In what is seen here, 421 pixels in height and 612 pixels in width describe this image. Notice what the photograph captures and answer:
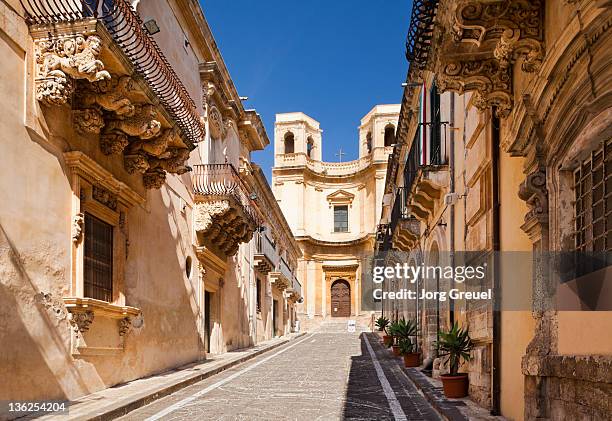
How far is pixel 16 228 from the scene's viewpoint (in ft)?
23.5

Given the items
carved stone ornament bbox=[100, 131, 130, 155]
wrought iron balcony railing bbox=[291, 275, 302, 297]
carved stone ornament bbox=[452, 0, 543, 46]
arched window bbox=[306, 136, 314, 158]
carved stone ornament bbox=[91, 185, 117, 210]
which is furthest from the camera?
arched window bbox=[306, 136, 314, 158]

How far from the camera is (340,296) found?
49719 mm

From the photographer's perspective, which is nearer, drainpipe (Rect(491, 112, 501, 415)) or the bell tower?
drainpipe (Rect(491, 112, 501, 415))

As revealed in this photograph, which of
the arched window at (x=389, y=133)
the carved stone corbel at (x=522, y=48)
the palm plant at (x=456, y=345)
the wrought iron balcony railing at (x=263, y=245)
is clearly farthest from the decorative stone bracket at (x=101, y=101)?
the arched window at (x=389, y=133)

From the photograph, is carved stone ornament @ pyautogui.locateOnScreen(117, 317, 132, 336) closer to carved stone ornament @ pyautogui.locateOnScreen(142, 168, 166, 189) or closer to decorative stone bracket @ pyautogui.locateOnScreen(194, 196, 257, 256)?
carved stone ornament @ pyautogui.locateOnScreen(142, 168, 166, 189)

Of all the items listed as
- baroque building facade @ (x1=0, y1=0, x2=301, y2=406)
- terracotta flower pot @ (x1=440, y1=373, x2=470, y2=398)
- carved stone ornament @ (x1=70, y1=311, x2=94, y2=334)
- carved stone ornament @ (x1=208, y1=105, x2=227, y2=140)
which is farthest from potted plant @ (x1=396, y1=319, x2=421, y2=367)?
carved stone ornament @ (x1=70, y1=311, x2=94, y2=334)

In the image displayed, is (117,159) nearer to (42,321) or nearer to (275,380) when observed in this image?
(42,321)

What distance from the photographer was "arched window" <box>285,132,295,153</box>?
169 feet

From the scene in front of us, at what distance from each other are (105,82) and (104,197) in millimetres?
1982

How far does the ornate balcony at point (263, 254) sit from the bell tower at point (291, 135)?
23.4m

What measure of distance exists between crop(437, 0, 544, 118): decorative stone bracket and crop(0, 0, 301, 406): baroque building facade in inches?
165

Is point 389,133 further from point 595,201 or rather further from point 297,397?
point 595,201

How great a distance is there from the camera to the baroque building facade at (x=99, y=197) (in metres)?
7.34

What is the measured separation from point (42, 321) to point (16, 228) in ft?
4.10
